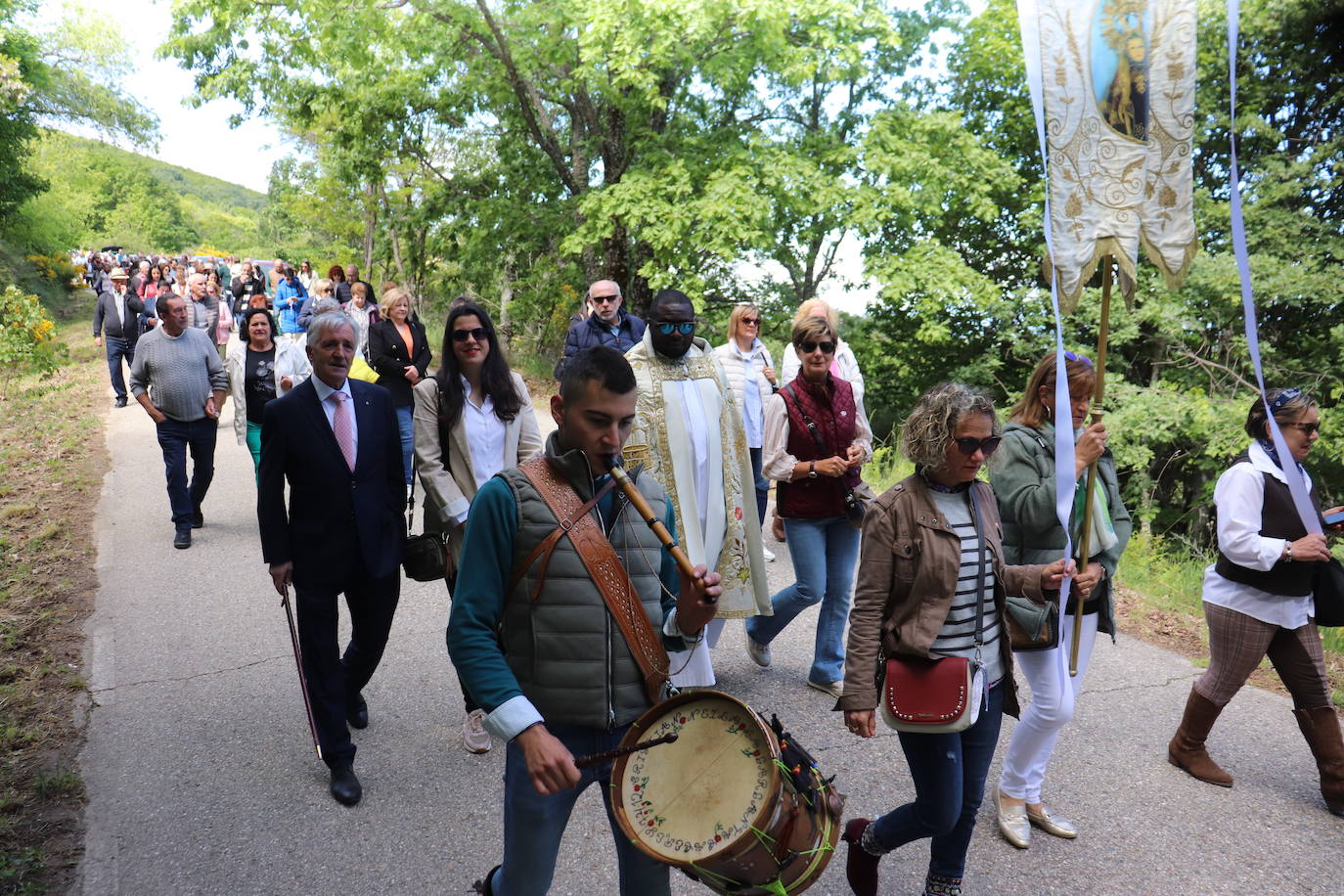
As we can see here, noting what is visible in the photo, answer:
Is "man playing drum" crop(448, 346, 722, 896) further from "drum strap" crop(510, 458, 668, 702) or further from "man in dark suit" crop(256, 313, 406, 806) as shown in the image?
"man in dark suit" crop(256, 313, 406, 806)

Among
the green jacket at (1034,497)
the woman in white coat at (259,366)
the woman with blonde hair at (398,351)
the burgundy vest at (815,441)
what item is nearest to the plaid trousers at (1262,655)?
the green jacket at (1034,497)

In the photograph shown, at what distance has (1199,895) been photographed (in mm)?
3535

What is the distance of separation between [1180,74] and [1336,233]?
1229 cm

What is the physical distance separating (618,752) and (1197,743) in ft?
11.8

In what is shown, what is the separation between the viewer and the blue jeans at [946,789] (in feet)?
9.82

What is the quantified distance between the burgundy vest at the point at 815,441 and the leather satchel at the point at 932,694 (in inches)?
78.0

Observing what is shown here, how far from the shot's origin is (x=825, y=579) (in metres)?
5.05

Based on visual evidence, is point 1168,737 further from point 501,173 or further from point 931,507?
point 501,173

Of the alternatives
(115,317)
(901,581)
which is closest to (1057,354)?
(901,581)

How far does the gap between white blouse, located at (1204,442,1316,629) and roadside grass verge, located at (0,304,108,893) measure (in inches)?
197

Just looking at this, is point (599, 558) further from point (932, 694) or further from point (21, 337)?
point (21, 337)

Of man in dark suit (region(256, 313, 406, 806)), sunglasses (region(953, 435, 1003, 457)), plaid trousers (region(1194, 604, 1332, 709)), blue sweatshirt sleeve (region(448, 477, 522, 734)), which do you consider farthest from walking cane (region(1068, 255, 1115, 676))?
man in dark suit (region(256, 313, 406, 806))

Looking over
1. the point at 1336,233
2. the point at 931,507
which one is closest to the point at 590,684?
the point at 931,507

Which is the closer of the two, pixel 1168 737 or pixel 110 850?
pixel 110 850
